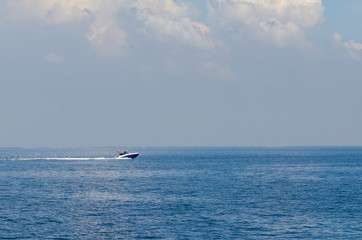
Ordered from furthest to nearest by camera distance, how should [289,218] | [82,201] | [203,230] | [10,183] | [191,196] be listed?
[10,183] → [191,196] → [82,201] → [289,218] → [203,230]

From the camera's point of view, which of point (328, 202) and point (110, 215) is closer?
point (110, 215)

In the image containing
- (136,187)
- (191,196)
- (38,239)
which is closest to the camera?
(38,239)

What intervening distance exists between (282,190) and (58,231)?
57.0m

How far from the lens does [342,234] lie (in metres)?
58.9

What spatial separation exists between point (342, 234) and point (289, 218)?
34.6ft

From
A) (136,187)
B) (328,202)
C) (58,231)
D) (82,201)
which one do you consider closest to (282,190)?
(328,202)

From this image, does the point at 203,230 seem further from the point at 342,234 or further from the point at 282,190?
the point at 282,190

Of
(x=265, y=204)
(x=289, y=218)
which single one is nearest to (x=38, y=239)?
(x=289, y=218)

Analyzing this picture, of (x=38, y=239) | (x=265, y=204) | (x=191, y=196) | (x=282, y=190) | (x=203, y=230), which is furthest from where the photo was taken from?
(x=282, y=190)

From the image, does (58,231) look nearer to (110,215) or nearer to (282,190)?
(110,215)

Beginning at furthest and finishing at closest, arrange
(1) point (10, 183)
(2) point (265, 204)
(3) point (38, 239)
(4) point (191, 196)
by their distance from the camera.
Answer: (1) point (10, 183) → (4) point (191, 196) → (2) point (265, 204) → (3) point (38, 239)

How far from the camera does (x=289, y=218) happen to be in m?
68.6

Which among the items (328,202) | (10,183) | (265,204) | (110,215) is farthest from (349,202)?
(10,183)

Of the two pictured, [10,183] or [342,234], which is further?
[10,183]
